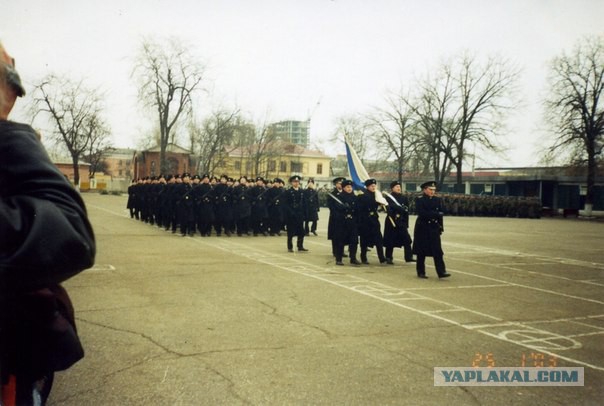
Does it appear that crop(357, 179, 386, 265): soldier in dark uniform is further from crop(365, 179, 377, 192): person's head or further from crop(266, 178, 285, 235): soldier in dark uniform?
crop(266, 178, 285, 235): soldier in dark uniform

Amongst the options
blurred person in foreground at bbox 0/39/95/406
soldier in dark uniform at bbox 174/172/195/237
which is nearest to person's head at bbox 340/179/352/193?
soldier in dark uniform at bbox 174/172/195/237

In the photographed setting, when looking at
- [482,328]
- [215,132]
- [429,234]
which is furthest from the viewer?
[215,132]

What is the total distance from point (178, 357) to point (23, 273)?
3.67 m

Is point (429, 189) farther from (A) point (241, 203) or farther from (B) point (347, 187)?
(A) point (241, 203)

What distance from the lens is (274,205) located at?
715 inches

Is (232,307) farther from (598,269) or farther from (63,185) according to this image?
(598,269)

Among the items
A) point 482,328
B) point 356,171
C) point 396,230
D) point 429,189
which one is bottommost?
point 482,328

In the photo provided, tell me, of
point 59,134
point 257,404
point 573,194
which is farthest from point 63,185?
point 573,194

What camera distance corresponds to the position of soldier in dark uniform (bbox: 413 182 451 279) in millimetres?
9540

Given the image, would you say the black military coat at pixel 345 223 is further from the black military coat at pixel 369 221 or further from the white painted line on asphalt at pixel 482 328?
the white painted line on asphalt at pixel 482 328

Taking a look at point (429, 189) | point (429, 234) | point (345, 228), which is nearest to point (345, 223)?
point (345, 228)

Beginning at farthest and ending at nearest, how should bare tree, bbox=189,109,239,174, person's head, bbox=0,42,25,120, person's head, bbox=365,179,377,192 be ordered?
bare tree, bbox=189,109,239,174 < person's head, bbox=365,179,377,192 < person's head, bbox=0,42,25,120

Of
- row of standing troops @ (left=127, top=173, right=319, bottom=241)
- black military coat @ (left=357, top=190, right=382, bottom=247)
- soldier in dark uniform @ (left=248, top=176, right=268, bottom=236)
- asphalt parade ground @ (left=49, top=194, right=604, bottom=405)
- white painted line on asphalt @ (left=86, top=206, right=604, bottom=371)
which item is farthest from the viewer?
soldier in dark uniform @ (left=248, top=176, right=268, bottom=236)

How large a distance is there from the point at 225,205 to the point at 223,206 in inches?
3.6
